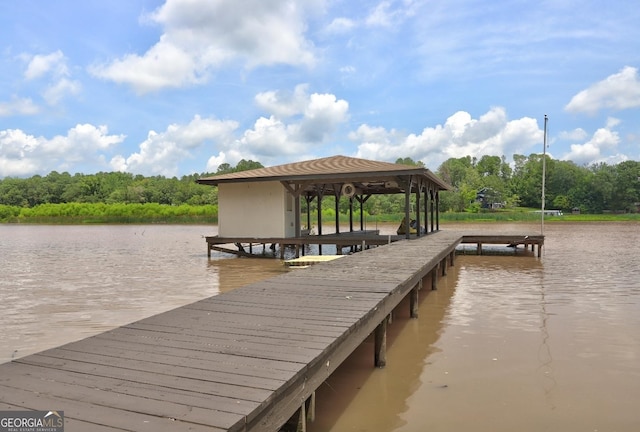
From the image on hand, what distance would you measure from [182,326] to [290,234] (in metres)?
13.9

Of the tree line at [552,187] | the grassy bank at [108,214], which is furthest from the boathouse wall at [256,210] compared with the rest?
the tree line at [552,187]

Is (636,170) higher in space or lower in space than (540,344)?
higher

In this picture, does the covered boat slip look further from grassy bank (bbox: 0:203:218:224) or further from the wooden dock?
grassy bank (bbox: 0:203:218:224)

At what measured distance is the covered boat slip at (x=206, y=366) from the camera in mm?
2584

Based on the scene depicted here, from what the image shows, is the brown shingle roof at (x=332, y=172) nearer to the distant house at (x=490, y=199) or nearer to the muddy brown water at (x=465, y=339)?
the muddy brown water at (x=465, y=339)

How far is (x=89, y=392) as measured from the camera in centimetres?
285

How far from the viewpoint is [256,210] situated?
18188 mm

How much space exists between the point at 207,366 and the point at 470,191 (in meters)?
73.2

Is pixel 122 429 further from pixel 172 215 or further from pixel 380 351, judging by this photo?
pixel 172 215

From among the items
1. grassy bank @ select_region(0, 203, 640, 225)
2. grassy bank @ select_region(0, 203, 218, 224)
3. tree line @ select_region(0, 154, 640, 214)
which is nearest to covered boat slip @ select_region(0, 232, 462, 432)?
grassy bank @ select_region(0, 203, 640, 225)

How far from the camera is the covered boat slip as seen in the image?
2.58 metres

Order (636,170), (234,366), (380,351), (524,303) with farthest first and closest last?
(636,170) < (524,303) < (380,351) < (234,366)

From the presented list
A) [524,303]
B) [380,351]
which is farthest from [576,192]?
[380,351]

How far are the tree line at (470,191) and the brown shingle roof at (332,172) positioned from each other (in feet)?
128
